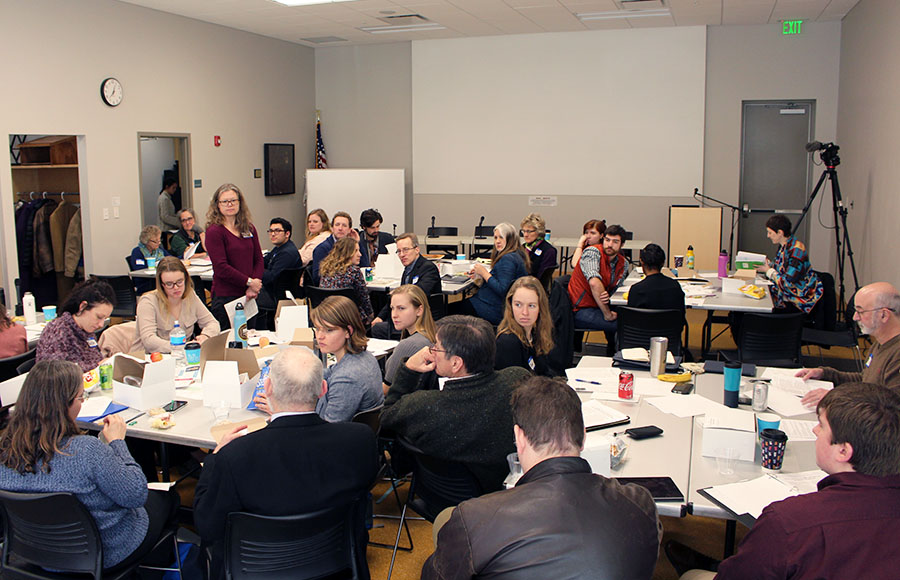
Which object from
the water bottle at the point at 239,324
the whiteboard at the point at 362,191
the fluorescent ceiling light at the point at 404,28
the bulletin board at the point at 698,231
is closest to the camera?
the water bottle at the point at 239,324

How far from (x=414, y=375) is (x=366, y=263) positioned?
4465mm

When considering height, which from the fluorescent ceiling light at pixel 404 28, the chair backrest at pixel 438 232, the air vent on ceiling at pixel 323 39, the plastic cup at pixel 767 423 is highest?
the air vent on ceiling at pixel 323 39

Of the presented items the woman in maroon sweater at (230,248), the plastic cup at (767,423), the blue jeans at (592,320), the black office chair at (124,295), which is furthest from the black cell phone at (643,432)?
the black office chair at (124,295)

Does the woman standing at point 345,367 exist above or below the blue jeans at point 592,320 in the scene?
above

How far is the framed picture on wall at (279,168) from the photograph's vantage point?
39.4ft

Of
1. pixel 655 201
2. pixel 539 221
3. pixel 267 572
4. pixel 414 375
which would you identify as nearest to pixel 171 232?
pixel 539 221

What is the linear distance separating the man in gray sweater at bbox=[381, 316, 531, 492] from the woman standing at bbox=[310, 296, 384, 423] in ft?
1.22

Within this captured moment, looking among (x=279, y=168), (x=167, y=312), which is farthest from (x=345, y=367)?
(x=279, y=168)

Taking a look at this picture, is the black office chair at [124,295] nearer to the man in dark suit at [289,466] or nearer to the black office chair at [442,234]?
the black office chair at [442,234]

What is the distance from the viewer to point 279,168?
40.4ft

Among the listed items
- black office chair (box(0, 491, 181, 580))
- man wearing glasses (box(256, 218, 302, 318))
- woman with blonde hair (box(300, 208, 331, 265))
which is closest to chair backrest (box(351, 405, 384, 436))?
black office chair (box(0, 491, 181, 580))

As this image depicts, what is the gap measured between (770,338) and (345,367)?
3.49 metres

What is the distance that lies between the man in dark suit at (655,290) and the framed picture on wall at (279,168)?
311 inches

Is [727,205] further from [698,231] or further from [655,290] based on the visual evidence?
[655,290]
